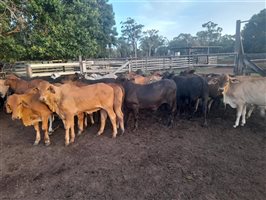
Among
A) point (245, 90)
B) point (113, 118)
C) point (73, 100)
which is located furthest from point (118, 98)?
point (245, 90)

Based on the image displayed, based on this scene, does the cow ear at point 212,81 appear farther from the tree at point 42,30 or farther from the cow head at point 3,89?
the cow head at point 3,89

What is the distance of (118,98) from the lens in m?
5.86

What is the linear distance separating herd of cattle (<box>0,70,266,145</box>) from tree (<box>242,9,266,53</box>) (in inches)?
783

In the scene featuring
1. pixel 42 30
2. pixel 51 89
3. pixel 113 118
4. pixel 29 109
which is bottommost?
pixel 113 118

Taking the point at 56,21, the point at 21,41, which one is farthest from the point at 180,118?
the point at 21,41

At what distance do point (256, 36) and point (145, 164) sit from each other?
81.9 ft

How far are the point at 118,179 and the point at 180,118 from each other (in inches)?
139

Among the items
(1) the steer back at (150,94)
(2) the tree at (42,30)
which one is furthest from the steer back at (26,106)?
(2) the tree at (42,30)

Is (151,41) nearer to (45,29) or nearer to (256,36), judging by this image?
(256,36)

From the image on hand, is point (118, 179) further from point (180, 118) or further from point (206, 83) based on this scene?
point (206, 83)

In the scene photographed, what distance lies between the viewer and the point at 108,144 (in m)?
5.36

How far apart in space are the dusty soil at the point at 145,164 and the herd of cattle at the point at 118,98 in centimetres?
44

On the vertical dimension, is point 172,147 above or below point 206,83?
below

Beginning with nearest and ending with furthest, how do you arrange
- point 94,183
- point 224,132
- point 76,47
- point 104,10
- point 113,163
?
1. point 94,183
2. point 113,163
3. point 224,132
4. point 76,47
5. point 104,10
